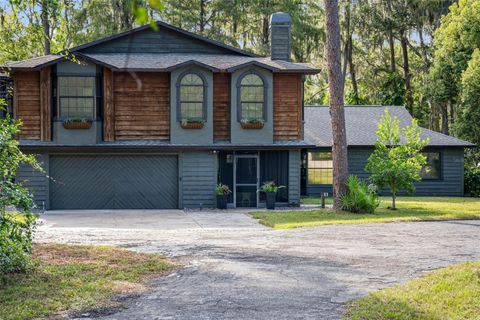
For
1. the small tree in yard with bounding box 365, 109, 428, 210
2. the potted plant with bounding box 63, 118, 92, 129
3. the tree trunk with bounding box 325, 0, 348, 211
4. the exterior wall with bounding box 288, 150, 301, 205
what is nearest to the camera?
the tree trunk with bounding box 325, 0, 348, 211

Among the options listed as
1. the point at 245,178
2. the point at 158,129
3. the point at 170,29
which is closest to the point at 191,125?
the point at 158,129

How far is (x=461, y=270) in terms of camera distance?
8.98m

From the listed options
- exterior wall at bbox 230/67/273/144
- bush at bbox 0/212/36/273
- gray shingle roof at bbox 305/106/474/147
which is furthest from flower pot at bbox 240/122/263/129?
bush at bbox 0/212/36/273

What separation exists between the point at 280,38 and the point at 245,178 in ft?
18.2

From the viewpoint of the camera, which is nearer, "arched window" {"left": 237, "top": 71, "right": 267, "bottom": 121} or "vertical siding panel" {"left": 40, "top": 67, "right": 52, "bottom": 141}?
"vertical siding panel" {"left": 40, "top": 67, "right": 52, "bottom": 141}

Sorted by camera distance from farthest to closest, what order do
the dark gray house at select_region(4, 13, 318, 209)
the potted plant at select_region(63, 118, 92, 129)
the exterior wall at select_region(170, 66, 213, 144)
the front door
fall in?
1. the front door
2. the exterior wall at select_region(170, 66, 213, 144)
3. the dark gray house at select_region(4, 13, 318, 209)
4. the potted plant at select_region(63, 118, 92, 129)

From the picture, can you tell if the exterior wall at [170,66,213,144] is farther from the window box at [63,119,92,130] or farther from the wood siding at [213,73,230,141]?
the window box at [63,119,92,130]

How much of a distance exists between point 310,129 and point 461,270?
73.1 ft

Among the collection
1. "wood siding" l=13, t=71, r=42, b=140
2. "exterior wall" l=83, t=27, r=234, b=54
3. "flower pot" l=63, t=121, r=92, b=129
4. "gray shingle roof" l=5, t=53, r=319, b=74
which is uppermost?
"exterior wall" l=83, t=27, r=234, b=54

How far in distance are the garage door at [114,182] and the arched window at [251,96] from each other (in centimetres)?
304

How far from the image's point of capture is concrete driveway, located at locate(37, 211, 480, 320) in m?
7.23

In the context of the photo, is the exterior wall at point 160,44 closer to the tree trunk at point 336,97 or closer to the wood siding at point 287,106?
the wood siding at point 287,106

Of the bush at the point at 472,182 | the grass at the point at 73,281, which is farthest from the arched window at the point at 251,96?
the bush at the point at 472,182

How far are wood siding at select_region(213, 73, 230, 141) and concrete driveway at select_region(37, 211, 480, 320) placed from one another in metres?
5.11
